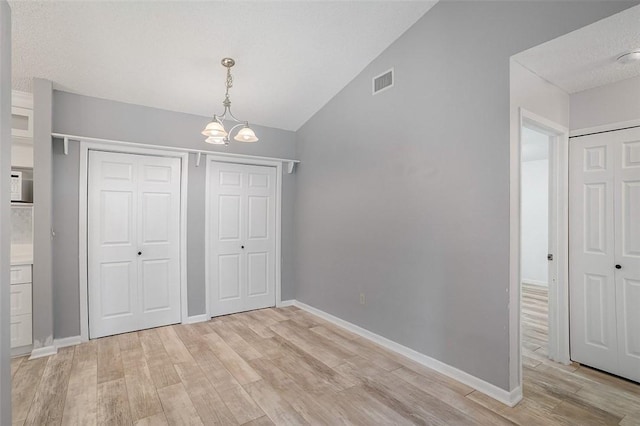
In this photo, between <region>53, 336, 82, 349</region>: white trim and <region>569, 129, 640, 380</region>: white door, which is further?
<region>53, 336, 82, 349</region>: white trim

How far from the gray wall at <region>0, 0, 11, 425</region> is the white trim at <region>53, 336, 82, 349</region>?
2328 mm

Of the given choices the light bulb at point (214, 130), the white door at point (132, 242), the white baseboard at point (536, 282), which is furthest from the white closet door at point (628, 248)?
the white door at point (132, 242)

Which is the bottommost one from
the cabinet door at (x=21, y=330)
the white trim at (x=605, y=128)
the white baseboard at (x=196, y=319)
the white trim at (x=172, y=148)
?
the white baseboard at (x=196, y=319)

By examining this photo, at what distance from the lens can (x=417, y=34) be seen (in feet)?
9.86

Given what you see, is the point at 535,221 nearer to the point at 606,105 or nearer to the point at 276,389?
the point at 606,105

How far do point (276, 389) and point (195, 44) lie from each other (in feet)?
10.4

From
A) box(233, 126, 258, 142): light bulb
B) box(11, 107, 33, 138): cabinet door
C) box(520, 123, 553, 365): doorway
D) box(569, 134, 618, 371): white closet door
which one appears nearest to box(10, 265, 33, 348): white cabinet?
box(11, 107, 33, 138): cabinet door

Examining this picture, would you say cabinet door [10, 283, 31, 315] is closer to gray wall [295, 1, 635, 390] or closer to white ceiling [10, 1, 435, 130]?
white ceiling [10, 1, 435, 130]

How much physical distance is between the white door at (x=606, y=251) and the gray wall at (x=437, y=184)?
115cm

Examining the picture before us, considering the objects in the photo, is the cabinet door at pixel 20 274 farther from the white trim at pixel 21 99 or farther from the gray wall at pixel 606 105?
the gray wall at pixel 606 105

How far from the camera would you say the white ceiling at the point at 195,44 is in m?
2.54

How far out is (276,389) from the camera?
2.50m

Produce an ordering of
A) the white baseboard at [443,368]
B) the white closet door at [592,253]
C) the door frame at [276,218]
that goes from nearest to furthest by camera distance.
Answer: the white baseboard at [443,368], the white closet door at [592,253], the door frame at [276,218]

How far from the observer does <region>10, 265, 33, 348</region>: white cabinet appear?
2975mm
